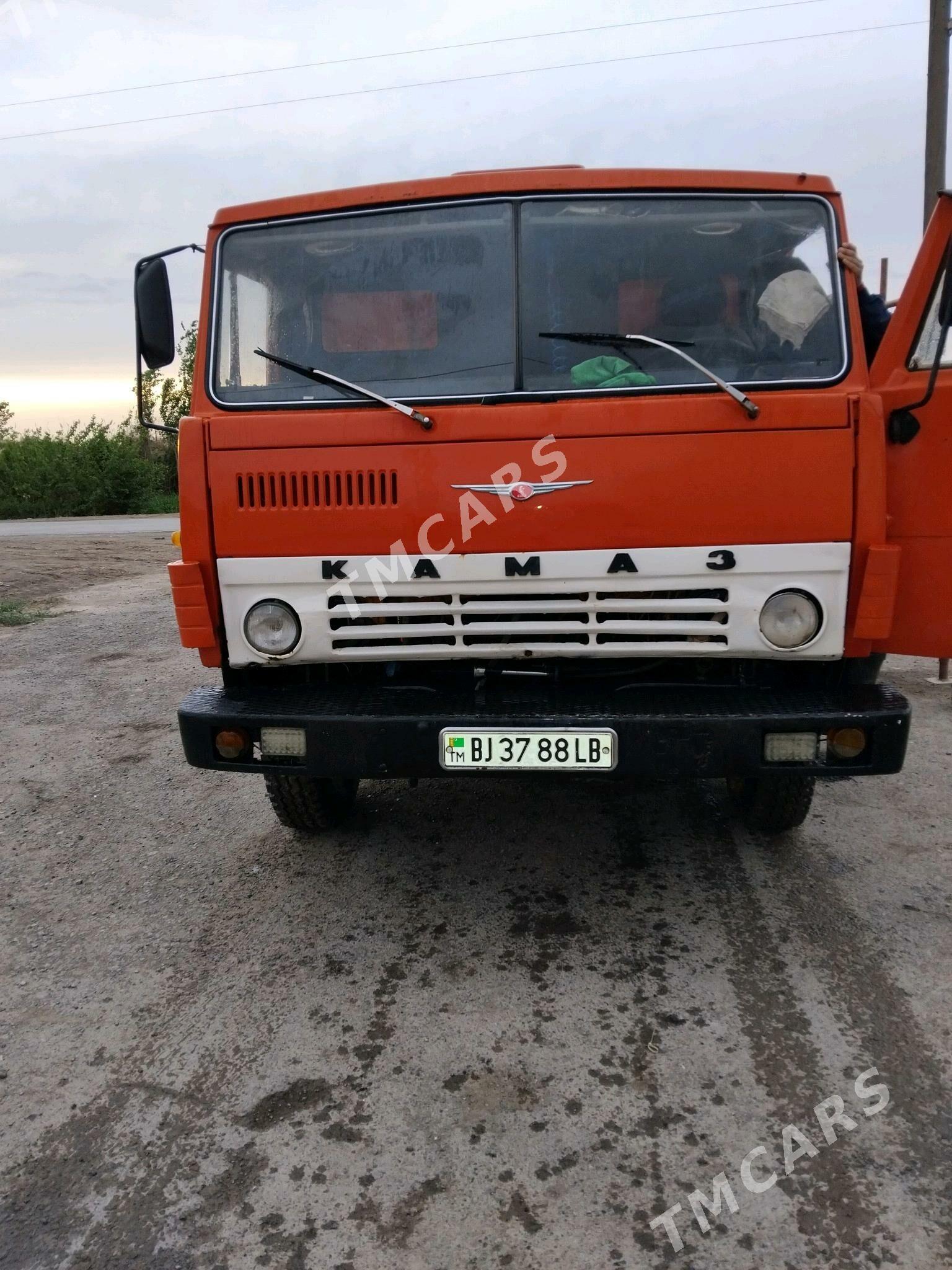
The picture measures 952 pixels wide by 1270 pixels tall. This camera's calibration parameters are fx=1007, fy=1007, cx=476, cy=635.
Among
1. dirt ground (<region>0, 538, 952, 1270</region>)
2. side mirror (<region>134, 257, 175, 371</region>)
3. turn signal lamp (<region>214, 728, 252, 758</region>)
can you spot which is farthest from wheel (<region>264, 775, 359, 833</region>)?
side mirror (<region>134, 257, 175, 371</region>)

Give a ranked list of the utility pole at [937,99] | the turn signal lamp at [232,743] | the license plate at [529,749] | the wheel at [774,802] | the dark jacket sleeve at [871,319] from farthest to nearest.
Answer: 1. the utility pole at [937,99]
2. the wheel at [774,802]
3. the dark jacket sleeve at [871,319]
4. the turn signal lamp at [232,743]
5. the license plate at [529,749]

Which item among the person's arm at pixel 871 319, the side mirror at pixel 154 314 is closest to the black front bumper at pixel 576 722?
the person's arm at pixel 871 319

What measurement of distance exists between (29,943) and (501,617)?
2.02 meters

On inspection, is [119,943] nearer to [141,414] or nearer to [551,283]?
[141,414]

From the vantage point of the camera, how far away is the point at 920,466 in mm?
3270

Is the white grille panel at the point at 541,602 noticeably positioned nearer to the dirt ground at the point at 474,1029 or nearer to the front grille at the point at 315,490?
the front grille at the point at 315,490

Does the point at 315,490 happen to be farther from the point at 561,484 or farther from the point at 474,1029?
the point at 474,1029

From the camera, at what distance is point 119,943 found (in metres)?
3.53

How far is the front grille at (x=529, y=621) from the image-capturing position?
128 inches

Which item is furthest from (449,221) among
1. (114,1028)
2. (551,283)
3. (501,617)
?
(114,1028)

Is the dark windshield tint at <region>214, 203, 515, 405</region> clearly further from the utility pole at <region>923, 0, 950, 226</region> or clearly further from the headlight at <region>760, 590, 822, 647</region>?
the utility pole at <region>923, 0, 950, 226</region>

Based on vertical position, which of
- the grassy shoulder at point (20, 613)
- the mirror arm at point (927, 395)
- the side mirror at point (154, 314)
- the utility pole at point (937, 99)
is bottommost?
the grassy shoulder at point (20, 613)

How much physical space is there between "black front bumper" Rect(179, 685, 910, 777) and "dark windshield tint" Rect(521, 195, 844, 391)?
1067mm

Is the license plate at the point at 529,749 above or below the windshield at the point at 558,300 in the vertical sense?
below
